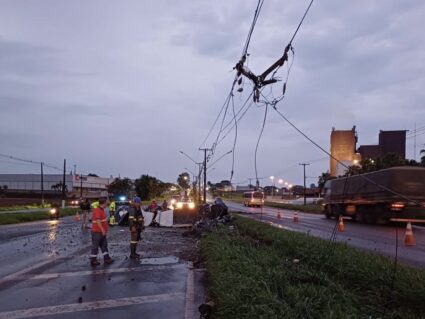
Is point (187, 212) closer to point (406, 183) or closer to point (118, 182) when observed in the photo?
point (406, 183)

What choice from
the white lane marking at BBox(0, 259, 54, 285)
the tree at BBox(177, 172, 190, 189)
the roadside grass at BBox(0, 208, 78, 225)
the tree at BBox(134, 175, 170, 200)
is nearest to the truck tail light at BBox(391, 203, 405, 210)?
the white lane marking at BBox(0, 259, 54, 285)

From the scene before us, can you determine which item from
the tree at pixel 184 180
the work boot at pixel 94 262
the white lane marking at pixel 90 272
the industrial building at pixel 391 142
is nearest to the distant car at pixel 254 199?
the industrial building at pixel 391 142

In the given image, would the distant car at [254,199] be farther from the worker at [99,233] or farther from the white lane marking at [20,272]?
the white lane marking at [20,272]

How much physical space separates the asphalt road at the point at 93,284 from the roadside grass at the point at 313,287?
0.86m

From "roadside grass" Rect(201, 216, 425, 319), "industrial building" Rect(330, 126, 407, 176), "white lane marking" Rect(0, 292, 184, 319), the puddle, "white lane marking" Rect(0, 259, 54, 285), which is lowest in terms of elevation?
the puddle

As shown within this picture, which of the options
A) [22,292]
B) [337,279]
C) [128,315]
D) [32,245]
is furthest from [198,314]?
[32,245]

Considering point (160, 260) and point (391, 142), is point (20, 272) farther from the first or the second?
point (391, 142)

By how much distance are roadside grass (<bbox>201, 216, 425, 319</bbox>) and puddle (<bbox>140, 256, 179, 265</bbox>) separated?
243cm

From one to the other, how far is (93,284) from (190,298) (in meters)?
2.49

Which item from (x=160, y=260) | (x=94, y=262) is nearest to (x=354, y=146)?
(x=160, y=260)

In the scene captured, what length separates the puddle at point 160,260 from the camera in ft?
44.1

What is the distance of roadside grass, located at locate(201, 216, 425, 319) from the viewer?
20.7 feet

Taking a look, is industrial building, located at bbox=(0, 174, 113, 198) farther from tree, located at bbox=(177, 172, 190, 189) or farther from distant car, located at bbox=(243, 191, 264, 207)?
distant car, located at bbox=(243, 191, 264, 207)

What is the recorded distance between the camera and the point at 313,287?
7500 mm
